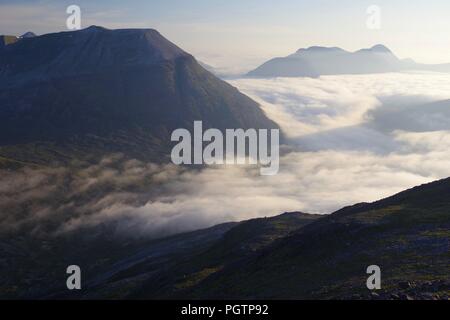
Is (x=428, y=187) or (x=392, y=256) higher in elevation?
(x=428, y=187)

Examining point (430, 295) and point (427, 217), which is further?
point (427, 217)

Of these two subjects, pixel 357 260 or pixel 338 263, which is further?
pixel 338 263

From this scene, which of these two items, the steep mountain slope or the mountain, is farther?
the mountain

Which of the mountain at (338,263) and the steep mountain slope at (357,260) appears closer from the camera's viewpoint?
the steep mountain slope at (357,260)

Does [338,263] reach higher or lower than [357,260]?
lower
